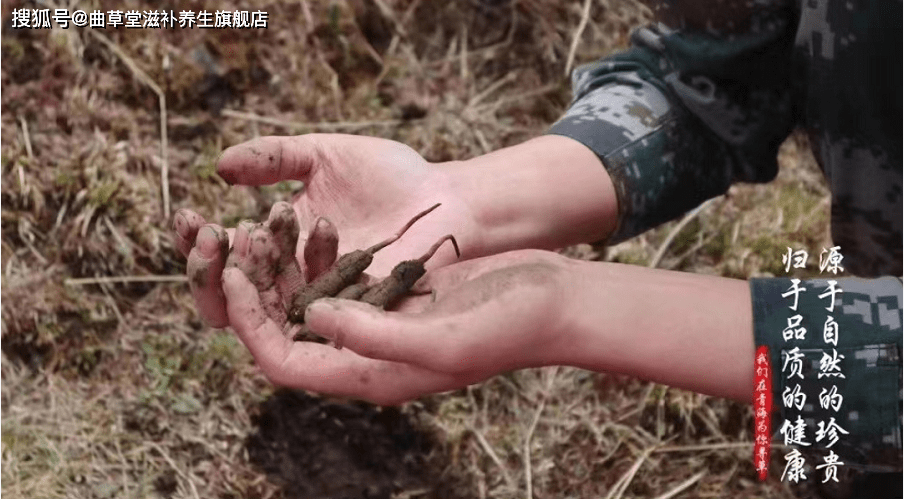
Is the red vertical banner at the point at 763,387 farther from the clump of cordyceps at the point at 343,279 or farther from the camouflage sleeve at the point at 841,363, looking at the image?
the clump of cordyceps at the point at 343,279

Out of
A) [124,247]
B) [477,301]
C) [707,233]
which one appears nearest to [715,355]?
[477,301]

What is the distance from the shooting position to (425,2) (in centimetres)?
344

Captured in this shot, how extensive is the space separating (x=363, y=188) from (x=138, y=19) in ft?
4.68

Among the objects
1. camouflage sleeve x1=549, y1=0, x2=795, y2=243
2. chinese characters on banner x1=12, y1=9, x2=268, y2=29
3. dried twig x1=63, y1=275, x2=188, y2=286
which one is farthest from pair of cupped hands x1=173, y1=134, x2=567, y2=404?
chinese characters on banner x1=12, y1=9, x2=268, y2=29

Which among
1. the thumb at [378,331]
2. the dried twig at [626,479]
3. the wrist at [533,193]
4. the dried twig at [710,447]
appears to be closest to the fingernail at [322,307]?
the thumb at [378,331]

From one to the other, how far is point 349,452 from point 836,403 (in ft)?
3.56

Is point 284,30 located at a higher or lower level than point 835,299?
higher

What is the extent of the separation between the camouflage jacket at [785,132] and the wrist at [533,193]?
40mm

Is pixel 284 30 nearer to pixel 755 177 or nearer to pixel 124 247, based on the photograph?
pixel 124 247

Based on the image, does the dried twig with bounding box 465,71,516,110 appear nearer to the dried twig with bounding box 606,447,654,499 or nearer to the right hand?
the right hand

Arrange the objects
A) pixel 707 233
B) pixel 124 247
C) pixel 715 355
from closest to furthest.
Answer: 1. pixel 715 355
2. pixel 124 247
3. pixel 707 233

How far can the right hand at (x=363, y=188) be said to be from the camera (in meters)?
2.13

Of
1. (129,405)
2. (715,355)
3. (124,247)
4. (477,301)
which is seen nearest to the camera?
(477,301)

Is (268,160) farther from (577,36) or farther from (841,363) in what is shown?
(577,36)
